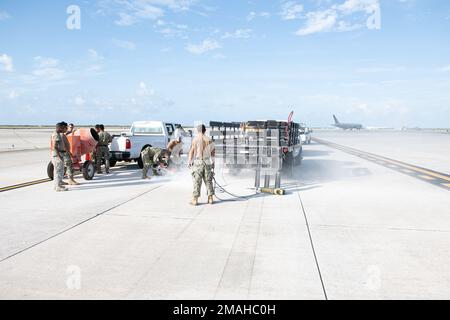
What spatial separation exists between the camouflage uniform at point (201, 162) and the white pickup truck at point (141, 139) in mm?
5967

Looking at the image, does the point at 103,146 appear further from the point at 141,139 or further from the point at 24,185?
the point at 24,185

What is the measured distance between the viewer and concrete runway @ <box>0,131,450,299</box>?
3688 millimetres

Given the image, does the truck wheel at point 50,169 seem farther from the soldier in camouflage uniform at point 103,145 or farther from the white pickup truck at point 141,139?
the white pickup truck at point 141,139

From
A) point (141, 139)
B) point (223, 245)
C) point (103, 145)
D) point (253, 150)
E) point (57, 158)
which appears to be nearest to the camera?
point (223, 245)

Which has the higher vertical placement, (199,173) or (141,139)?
(141,139)

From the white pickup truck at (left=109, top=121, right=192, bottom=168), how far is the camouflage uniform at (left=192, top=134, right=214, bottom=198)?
597cm

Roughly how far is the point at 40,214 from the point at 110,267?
3.47 meters

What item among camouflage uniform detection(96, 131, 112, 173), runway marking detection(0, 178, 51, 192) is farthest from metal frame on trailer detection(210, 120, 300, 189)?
runway marking detection(0, 178, 51, 192)

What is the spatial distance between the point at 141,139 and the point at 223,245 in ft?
30.9

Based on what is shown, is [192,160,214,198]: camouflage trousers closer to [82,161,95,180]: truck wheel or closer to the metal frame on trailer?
the metal frame on trailer

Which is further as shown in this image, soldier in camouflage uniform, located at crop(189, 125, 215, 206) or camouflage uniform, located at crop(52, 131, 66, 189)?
camouflage uniform, located at crop(52, 131, 66, 189)

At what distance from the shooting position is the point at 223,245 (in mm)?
5016

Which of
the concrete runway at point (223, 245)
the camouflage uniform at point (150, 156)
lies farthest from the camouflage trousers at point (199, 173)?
the camouflage uniform at point (150, 156)

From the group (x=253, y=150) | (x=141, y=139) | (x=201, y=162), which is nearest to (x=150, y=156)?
(x=141, y=139)
